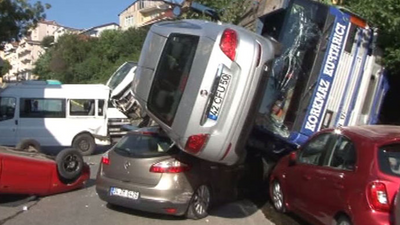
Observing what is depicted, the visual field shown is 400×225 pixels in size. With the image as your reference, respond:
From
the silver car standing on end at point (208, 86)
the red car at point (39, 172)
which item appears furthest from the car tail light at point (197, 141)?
the red car at point (39, 172)

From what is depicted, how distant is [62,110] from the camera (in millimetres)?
16922

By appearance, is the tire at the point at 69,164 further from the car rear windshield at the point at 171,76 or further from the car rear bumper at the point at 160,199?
the car rear windshield at the point at 171,76

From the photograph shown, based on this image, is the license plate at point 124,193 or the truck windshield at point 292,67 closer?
the license plate at point 124,193

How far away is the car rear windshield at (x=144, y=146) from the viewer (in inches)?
299

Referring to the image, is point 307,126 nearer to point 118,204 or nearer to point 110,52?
point 118,204

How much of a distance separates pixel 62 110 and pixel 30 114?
98 cm

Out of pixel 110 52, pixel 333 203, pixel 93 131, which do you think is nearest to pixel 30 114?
pixel 93 131

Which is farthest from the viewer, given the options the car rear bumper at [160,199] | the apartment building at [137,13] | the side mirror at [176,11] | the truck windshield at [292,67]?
the apartment building at [137,13]

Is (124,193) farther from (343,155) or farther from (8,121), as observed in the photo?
(8,121)

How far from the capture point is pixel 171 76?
22.3ft

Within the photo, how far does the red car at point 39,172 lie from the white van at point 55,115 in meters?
7.21

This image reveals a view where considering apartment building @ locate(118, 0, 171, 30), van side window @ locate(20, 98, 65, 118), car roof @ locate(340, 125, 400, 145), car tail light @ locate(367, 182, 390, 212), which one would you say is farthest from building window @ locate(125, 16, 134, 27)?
→ car tail light @ locate(367, 182, 390, 212)

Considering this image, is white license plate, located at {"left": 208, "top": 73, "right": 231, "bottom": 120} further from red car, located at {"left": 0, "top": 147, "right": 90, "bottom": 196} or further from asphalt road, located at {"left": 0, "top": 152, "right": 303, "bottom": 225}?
Answer: red car, located at {"left": 0, "top": 147, "right": 90, "bottom": 196}

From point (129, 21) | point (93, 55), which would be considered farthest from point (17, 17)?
point (129, 21)
